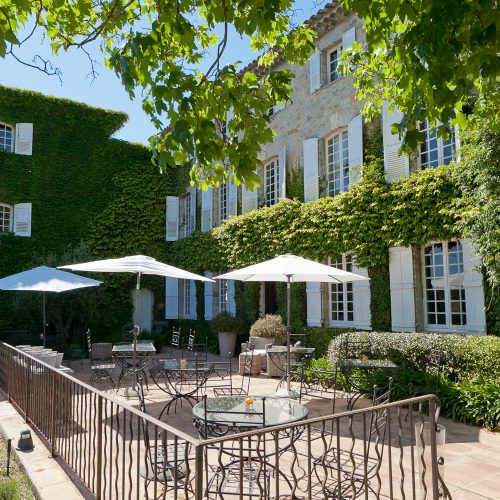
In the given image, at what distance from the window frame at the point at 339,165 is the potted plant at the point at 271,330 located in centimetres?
347

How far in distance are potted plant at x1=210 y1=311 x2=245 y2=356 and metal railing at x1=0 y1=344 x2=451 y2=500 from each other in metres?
7.14

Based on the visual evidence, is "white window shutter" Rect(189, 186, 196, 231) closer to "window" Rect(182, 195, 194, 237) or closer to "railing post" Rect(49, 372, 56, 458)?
"window" Rect(182, 195, 194, 237)

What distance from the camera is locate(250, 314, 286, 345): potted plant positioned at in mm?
11414

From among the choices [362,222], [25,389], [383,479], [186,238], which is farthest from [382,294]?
[186,238]

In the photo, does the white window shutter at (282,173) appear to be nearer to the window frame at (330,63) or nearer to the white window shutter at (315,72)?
the white window shutter at (315,72)

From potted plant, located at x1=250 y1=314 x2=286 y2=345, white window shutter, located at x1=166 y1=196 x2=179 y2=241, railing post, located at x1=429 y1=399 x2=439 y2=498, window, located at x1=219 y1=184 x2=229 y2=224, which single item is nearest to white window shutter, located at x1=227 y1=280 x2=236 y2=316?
window, located at x1=219 y1=184 x2=229 y2=224

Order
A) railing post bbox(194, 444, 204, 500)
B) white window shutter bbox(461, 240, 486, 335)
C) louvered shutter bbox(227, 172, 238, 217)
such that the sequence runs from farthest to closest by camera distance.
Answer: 1. louvered shutter bbox(227, 172, 238, 217)
2. white window shutter bbox(461, 240, 486, 335)
3. railing post bbox(194, 444, 204, 500)

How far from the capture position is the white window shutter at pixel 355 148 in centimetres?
1074

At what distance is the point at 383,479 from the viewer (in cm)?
435

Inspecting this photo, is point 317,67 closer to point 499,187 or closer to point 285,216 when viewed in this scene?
point 285,216

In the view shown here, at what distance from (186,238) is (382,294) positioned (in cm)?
901

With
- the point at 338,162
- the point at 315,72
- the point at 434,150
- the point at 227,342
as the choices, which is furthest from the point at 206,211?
the point at 434,150

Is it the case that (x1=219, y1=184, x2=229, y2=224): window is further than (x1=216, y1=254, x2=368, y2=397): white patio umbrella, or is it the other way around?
(x1=219, y1=184, x2=229, y2=224): window

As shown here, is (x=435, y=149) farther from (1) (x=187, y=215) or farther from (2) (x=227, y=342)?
(1) (x=187, y=215)
